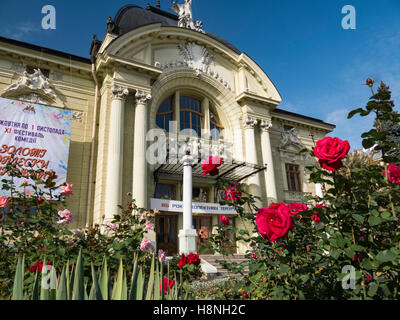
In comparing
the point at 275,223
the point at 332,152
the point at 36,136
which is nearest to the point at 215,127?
the point at 36,136

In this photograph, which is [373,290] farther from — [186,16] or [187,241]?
[186,16]

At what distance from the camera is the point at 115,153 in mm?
12578

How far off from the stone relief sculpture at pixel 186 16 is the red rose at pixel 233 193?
18.7 metres

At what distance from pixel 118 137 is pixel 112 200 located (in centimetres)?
313

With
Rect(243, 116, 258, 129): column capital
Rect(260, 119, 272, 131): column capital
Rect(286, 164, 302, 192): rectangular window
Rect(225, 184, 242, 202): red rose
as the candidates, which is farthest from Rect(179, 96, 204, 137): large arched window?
Rect(225, 184, 242, 202): red rose

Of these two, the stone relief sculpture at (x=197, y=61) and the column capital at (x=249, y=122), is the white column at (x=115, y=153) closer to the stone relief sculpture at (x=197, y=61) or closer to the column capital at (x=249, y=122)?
the stone relief sculpture at (x=197, y=61)

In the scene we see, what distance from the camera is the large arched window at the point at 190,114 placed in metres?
16.5

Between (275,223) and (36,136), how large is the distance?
13110 millimetres

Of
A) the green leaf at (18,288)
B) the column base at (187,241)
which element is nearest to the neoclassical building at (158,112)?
the column base at (187,241)

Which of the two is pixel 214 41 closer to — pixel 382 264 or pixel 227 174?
pixel 227 174

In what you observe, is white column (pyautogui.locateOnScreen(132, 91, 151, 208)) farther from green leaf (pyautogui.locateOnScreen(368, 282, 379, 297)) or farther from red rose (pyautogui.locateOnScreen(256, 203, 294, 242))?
green leaf (pyautogui.locateOnScreen(368, 282, 379, 297))

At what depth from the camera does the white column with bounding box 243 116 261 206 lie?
16594 millimetres

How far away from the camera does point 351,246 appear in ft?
5.65

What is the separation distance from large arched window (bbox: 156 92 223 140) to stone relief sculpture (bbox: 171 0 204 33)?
5.40m
